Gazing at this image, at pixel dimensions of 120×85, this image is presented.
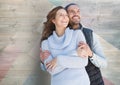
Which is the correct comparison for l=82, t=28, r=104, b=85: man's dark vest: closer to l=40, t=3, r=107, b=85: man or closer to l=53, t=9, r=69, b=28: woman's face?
l=40, t=3, r=107, b=85: man

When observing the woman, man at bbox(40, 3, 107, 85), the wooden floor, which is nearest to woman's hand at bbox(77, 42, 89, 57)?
the woman

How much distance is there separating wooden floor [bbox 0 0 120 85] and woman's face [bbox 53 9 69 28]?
0.56 meters

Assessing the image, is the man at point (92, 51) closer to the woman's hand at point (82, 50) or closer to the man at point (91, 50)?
the man at point (91, 50)

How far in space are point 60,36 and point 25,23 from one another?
0.74 m

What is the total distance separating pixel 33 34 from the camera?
3.26m

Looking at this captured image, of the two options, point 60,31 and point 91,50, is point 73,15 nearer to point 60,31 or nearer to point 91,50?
point 60,31

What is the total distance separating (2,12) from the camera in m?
3.26

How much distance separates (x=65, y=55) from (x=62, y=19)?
0.32m

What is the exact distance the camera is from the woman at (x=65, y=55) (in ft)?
8.21

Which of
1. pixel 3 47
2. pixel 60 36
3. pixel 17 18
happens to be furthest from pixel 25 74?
pixel 60 36

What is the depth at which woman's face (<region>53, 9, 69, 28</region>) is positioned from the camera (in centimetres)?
262

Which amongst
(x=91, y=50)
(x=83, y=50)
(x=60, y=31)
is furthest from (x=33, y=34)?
(x=83, y=50)

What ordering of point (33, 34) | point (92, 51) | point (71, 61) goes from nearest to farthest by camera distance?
point (71, 61) → point (92, 51) → point (33, 34)

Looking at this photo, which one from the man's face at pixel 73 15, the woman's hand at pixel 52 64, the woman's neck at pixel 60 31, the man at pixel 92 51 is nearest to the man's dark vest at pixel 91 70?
the man at pixel 92 51
